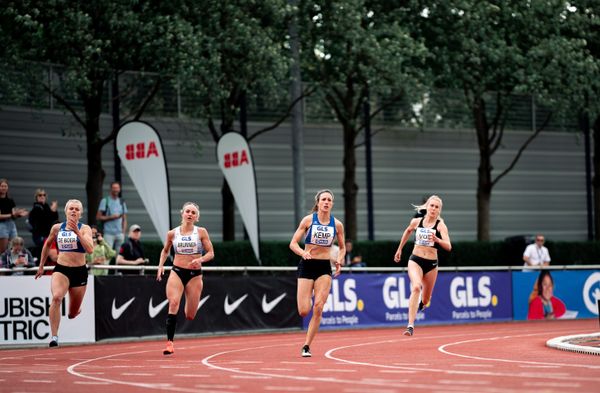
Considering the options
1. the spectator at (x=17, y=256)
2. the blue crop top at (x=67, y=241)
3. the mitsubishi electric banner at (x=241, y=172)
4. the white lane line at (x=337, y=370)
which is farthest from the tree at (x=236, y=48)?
the white lane line at (x=337, y=370)

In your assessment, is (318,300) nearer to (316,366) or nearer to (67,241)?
(316,366)

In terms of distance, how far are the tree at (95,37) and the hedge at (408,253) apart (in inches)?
178

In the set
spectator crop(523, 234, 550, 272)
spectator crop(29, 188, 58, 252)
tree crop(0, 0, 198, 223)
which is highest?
tree crop(0, 0, 198, 223)

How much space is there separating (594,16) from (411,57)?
20.2ft

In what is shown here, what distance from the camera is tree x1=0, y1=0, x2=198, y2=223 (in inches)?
1166

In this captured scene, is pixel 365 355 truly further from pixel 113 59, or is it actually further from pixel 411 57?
pixel 411 57

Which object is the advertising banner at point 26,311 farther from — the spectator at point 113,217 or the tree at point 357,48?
the tree at point 357,48

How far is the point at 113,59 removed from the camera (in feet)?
102

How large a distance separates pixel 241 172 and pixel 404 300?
4662mm

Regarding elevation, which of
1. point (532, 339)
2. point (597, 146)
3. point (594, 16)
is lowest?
point (532, 339)

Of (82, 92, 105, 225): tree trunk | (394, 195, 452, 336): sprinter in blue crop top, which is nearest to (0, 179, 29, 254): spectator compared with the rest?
(82, 92, 105, 225): tree trunk

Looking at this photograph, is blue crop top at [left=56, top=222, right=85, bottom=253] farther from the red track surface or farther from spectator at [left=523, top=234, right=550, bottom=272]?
spectator at [left=523, top=234, right=550, bottom=272]

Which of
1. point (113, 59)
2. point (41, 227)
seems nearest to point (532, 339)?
point (41, 227)

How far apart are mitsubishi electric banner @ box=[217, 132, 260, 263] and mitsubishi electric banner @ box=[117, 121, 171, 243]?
2.34 meters
